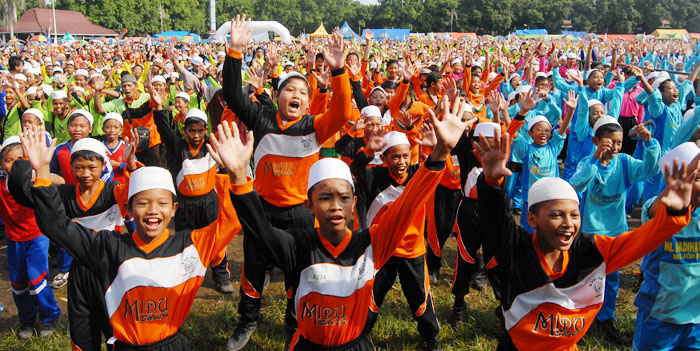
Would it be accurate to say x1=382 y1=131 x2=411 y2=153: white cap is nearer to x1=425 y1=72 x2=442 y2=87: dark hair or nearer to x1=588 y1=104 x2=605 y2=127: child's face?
x1=588 y1=104 x2=605 y2=127: child's face

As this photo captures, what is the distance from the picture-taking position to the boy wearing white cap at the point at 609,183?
449 centimetres

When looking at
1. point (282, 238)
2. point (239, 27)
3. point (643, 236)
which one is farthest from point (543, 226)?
point (239, 27)

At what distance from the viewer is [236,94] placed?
14.0 ft

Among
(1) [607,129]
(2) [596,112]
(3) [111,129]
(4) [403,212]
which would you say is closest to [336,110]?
(4) [403,212]

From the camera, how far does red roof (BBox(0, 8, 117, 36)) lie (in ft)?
228

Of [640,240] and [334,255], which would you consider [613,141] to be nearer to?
[640,240]

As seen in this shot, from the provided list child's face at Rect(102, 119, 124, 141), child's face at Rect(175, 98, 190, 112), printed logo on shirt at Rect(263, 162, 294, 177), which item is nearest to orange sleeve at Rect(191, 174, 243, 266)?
printed logo on shirt at Rect(263, 162, 294, 177)

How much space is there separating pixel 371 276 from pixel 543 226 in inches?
40.8

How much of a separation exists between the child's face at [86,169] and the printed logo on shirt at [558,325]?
3.78 m

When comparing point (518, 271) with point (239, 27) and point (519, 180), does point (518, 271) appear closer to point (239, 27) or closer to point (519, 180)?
point (239, 27)

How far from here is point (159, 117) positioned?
579 centimetres

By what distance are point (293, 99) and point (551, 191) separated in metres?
2.36

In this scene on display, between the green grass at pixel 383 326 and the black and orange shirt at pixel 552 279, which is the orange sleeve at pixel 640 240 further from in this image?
the green grass at pixel 383 326

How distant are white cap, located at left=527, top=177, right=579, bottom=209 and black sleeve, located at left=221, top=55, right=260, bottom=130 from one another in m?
2.51
